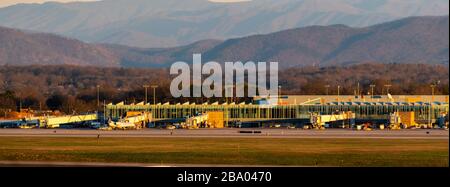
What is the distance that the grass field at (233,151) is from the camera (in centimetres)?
7169

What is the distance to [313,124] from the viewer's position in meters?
142

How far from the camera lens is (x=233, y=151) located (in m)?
82.5

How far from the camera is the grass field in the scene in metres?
71.7
